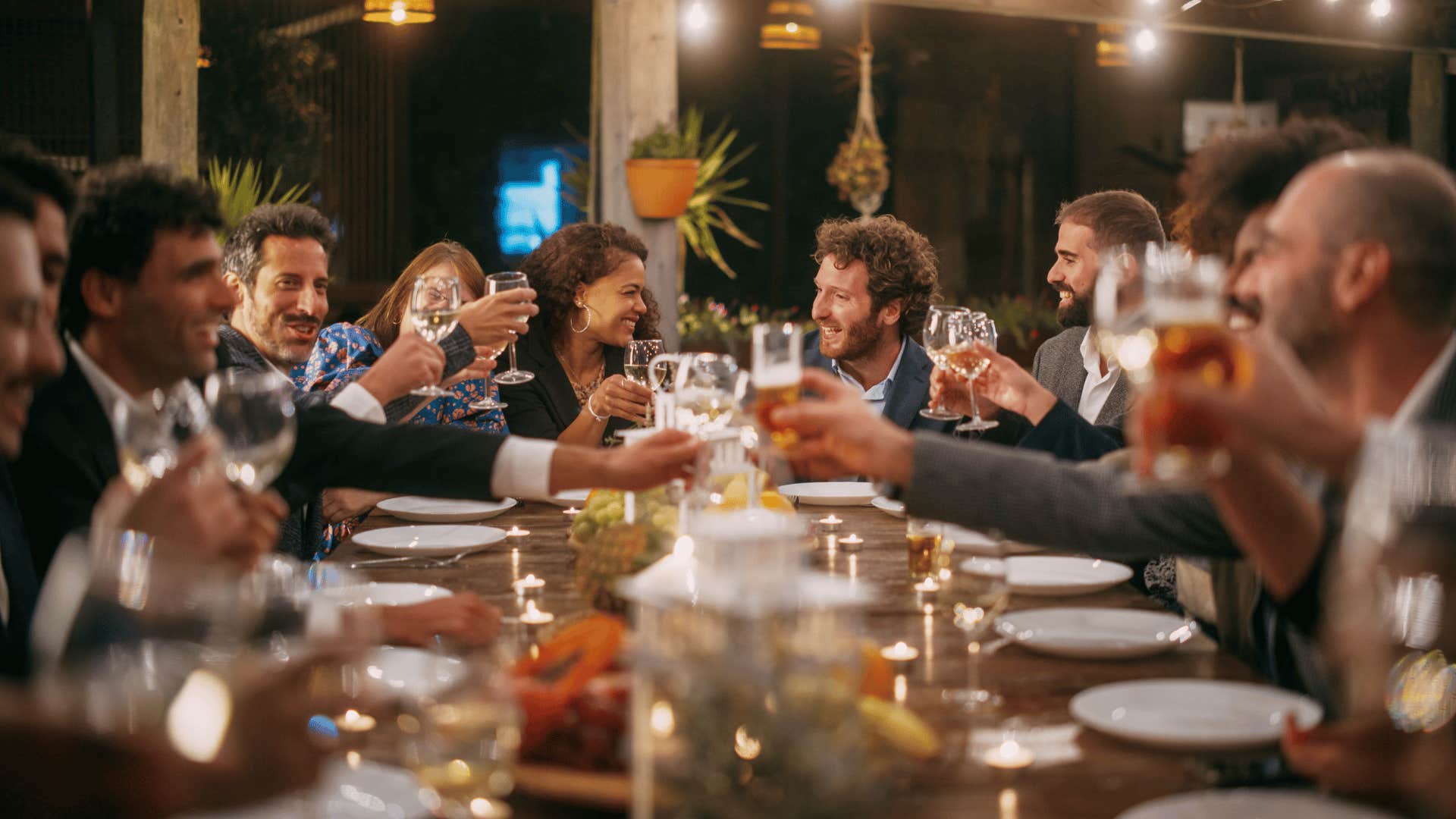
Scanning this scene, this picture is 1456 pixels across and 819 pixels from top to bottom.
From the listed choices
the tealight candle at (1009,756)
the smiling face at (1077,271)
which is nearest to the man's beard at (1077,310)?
the smiling face at (1077,271)

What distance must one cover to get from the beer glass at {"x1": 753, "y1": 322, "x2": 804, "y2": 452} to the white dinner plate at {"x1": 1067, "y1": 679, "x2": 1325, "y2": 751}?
0.57 meters

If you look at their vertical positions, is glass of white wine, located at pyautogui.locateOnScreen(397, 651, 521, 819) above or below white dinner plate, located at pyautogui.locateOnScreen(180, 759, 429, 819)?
above

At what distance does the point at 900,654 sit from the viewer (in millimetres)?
1879

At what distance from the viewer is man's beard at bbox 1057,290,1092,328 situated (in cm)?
413

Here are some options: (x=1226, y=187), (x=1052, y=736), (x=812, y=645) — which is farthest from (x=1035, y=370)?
(x=812, y=645)

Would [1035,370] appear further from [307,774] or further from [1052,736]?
[307,774]

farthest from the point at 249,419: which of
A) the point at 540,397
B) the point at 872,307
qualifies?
the point at 872,307

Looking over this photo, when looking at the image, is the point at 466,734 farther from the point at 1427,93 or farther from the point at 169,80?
the point at 1427,93

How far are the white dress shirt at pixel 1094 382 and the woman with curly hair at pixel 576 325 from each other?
1424mm

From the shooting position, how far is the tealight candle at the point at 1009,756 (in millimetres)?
1438

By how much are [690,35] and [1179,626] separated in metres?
9.03

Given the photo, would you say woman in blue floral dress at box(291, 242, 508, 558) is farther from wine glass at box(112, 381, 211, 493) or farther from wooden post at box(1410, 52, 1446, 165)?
wooden post at box(1410, 52, 1446, 165)

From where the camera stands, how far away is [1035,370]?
4203 mm

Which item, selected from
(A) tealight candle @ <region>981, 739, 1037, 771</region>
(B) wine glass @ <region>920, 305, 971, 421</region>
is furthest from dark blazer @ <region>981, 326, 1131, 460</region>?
(A) tealight candle @ <region>981, 739, 1037, 771</region>
